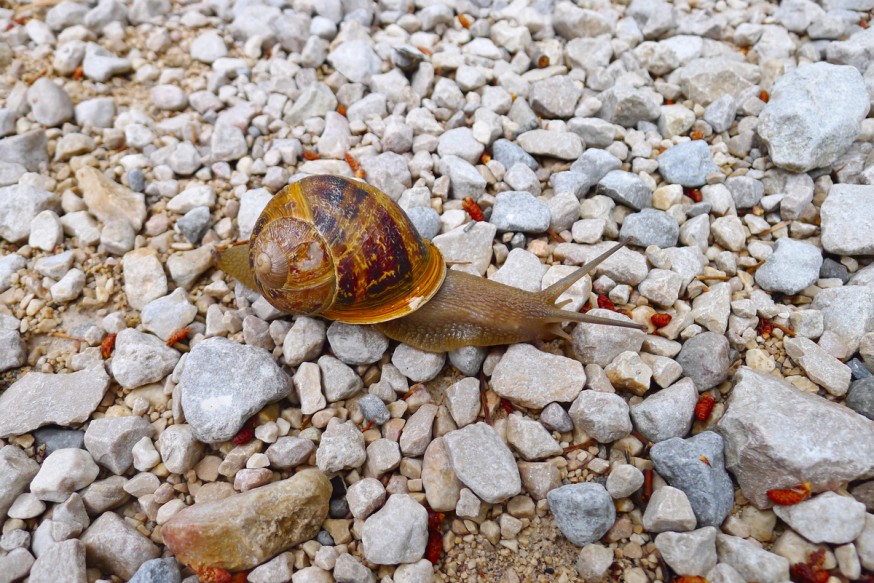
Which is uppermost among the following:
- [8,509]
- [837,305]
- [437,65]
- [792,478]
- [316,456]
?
[437,65]

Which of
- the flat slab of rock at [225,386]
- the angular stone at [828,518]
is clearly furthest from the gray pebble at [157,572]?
the angular stone at [828,518]

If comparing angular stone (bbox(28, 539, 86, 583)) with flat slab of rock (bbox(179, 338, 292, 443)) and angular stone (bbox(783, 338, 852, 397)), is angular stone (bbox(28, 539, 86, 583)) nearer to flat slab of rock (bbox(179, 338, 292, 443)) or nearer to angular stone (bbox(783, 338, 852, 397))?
flat slab of rock (bbox(179, 338, 292, 443))

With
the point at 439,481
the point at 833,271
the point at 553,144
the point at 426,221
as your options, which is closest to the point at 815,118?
the point at 833,271

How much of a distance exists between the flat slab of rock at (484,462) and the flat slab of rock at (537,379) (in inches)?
9.7

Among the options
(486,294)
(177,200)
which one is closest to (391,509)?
(486,294)

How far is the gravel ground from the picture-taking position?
2.59 meters

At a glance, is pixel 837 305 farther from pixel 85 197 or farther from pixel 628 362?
pixel 85 197

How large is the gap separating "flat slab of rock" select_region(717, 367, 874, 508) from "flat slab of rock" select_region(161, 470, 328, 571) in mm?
2046

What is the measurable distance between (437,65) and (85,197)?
108 inches

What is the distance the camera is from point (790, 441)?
8.34 feet

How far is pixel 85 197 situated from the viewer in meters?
3.86

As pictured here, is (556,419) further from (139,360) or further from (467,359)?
(139,360)

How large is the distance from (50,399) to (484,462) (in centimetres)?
239

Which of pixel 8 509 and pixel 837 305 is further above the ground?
pixel 837 305
